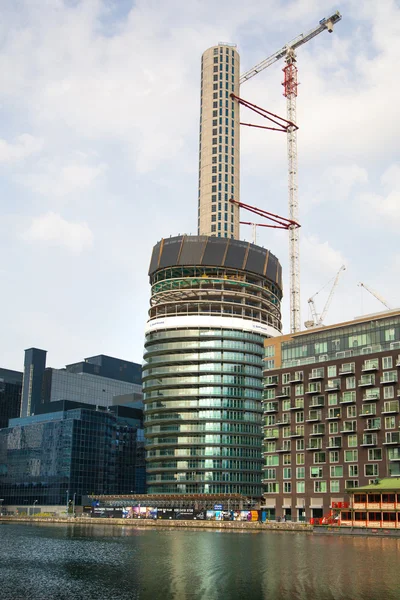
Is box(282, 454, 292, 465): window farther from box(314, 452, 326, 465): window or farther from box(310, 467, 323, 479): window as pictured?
box(314, 452, 326, 465): window

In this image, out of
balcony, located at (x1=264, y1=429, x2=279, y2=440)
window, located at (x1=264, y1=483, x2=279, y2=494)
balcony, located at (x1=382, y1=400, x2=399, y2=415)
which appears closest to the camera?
balcony, located at (x1=382, y1=400, x2=399, y2=415)

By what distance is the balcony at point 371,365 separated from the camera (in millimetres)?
179212

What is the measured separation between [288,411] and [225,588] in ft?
411

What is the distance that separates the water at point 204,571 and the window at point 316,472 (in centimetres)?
5761

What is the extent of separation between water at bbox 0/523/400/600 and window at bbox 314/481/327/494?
184 feet

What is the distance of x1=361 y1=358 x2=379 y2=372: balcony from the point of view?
179m

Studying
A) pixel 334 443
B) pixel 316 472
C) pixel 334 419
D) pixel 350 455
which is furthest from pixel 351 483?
pixel 334 419

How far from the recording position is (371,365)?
180 m

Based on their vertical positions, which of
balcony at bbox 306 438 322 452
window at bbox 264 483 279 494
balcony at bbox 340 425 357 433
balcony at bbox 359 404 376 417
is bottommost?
window at bbox 264 483 279 494

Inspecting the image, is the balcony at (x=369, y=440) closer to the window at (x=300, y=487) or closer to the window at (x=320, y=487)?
the window at (x=320, y=487)

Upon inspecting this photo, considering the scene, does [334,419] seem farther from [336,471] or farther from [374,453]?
[374,453]

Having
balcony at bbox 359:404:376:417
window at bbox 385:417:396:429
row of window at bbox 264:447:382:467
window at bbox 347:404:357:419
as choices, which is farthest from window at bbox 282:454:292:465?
window at bbox 385:417:396:429

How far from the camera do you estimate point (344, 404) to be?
18350 cm

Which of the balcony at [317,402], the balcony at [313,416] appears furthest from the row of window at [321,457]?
the balcony at [317,402]
